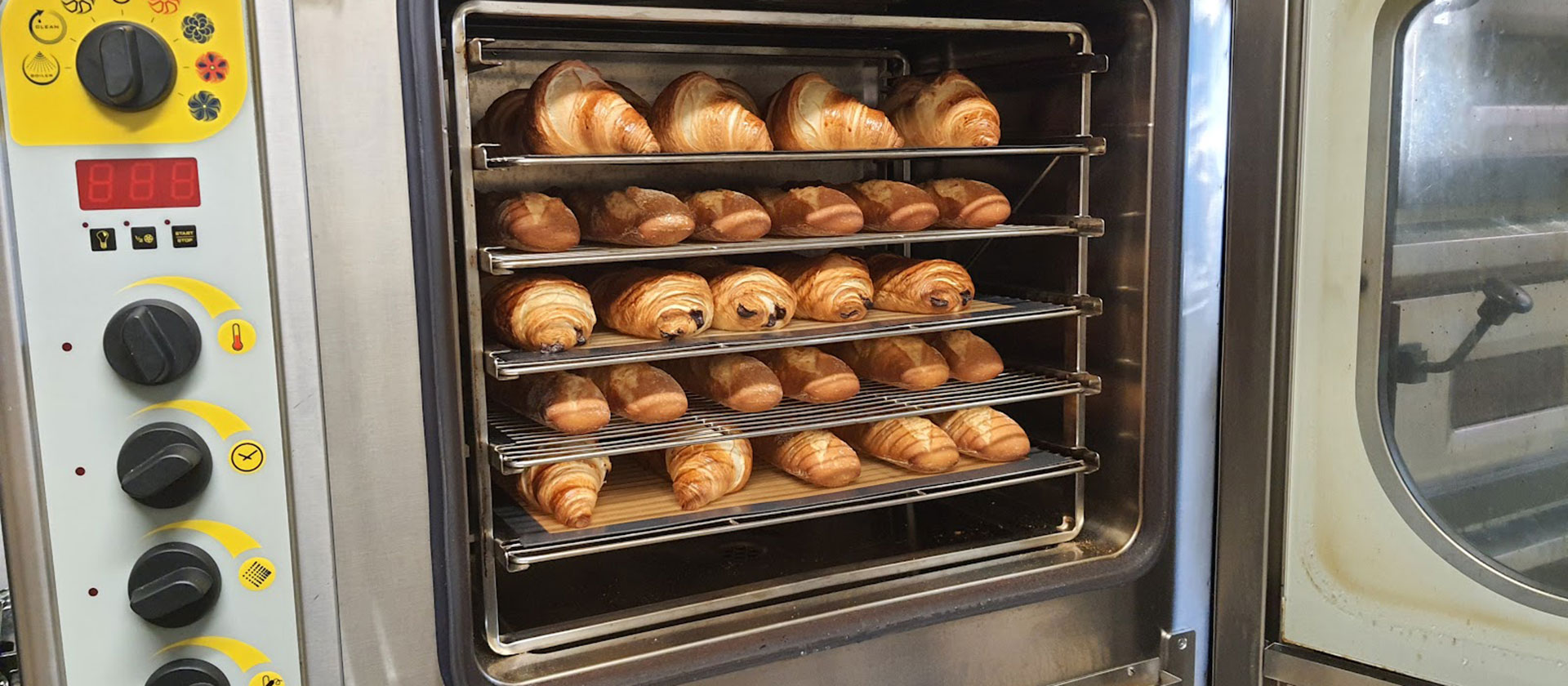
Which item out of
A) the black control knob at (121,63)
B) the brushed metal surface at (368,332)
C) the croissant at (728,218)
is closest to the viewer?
the black control knob at (121,63)

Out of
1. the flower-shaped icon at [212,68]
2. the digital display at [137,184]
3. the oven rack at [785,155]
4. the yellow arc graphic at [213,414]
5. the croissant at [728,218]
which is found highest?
the flower-shaped icon at [212,68]

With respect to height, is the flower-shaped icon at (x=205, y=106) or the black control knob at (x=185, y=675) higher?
the flower-shaped icon at (x=205, y=106)

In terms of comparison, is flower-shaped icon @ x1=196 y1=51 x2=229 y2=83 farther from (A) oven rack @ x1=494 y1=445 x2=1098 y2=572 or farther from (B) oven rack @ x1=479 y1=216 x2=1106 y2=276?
(A) oven rack @ x1=494 y1=445 x2=1098 y2=572

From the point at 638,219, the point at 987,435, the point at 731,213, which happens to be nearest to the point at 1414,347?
the point at 987,435

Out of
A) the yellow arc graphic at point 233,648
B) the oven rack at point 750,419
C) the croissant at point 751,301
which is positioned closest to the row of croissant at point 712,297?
the croissant at point 751,301

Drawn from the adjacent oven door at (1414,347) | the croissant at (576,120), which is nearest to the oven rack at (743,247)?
the croissant at (576,120)

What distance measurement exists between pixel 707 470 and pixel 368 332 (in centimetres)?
55

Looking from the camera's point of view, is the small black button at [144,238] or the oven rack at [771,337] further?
the oven rack at [771,337]

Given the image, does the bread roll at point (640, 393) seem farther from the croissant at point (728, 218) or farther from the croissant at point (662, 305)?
the croissant at point (728, 218)

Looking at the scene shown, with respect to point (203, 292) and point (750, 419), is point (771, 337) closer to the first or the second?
point (750, 419)

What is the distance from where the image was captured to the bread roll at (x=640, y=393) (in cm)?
157

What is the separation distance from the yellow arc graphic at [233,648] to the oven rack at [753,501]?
10.5 inches

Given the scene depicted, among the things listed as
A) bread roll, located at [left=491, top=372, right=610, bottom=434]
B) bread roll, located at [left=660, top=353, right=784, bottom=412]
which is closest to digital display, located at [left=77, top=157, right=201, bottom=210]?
bread roll, located at [left=491, top=372, right=610, bottom=434]

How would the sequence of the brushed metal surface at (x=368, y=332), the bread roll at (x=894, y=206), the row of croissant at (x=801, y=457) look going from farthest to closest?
the bread roll at (x=894, y=206) → the row of croissant at (x=801, y=457) → the brushed metal surface at (x=368, y=332)
